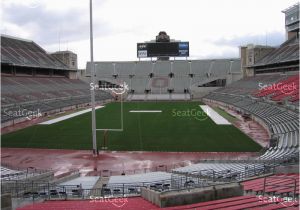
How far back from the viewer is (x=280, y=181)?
12531mm

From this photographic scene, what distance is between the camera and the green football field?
26391 millimetres

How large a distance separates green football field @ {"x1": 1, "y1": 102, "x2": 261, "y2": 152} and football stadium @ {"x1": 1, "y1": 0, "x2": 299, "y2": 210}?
9 cm

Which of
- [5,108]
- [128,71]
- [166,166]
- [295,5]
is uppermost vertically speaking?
[295,5]

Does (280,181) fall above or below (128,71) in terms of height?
below

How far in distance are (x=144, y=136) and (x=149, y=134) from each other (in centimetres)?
107

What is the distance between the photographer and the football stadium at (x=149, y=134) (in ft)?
38.5

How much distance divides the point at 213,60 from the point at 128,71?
1985cm

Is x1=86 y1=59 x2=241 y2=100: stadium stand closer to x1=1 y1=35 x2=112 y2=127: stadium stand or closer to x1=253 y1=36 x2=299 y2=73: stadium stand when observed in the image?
x1=1 y1=35 x2=112 y2=127: stadium stand

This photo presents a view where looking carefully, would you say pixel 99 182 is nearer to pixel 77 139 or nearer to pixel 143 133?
pixel 77 139

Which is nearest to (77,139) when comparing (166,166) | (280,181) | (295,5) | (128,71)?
(166,166)

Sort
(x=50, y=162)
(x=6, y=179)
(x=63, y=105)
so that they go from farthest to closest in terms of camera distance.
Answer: (x=63, y=105) < (x=50, y=162) < (x=6, y=179)

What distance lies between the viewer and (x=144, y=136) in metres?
30.5

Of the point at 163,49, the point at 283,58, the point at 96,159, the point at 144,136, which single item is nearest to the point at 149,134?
the point at 144,136

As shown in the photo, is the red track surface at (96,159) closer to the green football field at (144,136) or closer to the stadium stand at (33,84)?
the green football field at (144,136)
